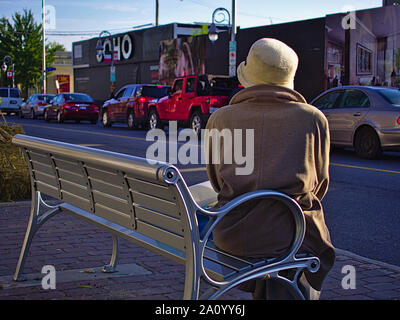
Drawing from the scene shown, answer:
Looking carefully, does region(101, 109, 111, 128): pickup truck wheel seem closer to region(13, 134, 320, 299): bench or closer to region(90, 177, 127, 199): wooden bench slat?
region(13, 134, 320, 299): bench

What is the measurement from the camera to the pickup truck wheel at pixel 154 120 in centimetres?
2274

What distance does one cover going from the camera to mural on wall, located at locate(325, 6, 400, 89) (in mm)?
23328

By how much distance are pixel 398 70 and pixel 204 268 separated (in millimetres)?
22164

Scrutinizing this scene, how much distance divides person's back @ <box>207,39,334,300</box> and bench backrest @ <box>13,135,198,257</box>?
1.10 ft

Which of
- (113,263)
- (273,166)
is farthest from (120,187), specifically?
(113,263)

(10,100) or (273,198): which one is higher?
(10,100)

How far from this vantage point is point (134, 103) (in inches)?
946

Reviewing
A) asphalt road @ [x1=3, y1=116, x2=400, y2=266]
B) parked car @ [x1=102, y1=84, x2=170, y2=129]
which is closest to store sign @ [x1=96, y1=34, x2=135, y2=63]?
parked car @ [x1=102, y1=84, x2=170, y2=129]

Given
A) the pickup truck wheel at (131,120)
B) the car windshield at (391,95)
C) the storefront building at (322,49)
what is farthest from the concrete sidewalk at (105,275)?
the storefront building at (322,49)

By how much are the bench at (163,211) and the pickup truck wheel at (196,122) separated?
15.6 metres

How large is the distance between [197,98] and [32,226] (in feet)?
51.9

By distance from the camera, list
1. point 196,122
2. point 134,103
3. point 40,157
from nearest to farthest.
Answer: point 40,157 < point 196,122 < point 134,103

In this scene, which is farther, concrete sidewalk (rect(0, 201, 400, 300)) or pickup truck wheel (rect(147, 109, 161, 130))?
pickup truck wheel (rect(147, 109, 161, 130))

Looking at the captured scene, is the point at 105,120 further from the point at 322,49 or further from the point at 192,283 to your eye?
the point at 192,283
